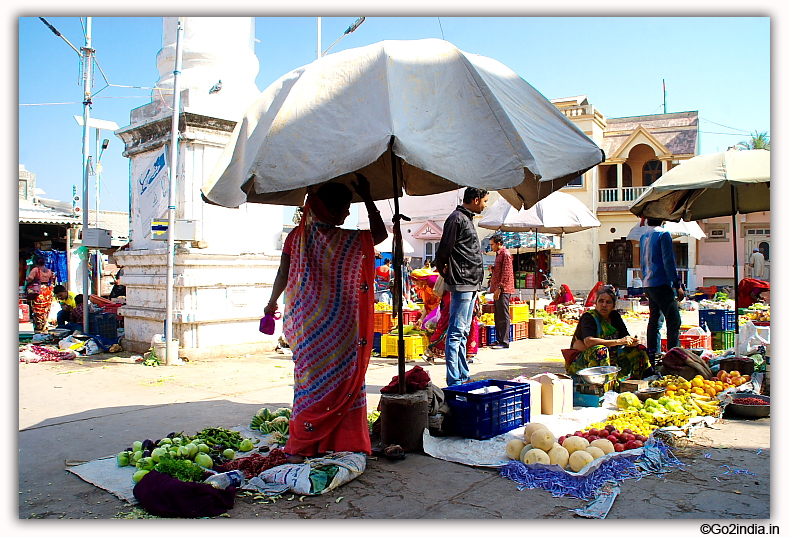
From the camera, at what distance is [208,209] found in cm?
895

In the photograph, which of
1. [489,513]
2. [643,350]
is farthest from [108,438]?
[643,350]

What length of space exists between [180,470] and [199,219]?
236 inches

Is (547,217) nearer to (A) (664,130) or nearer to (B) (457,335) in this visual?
(B) (457,335)

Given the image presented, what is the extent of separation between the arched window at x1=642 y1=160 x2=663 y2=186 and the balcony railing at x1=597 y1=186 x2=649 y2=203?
0.86 m

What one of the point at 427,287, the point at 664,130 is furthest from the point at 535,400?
the point at 664,130

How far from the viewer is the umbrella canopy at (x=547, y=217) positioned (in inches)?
436

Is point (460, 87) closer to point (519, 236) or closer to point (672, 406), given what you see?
point (672, 406)

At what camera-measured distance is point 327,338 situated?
13.3 ft

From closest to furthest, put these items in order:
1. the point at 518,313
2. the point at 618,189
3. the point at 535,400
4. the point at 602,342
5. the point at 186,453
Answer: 1. the point at 186,453
2. the point at 535,400
3. the point at 602,342
4. the point at 518,313
5. the point at 618,189

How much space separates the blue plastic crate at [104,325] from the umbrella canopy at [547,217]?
7281mm

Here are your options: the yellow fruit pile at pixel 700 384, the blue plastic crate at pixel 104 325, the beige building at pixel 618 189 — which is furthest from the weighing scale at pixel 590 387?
→ the beige building at pixel 618 189

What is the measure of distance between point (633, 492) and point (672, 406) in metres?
1.97

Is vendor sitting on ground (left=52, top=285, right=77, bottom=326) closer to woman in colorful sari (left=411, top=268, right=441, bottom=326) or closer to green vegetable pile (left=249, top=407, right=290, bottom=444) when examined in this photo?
woman in colorful sari (left=411, top=268, right=441, bottom=326)

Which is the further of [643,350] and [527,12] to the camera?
[643,350]
